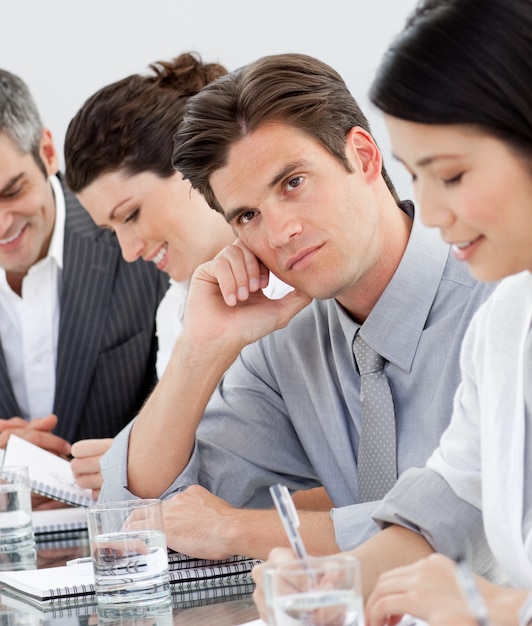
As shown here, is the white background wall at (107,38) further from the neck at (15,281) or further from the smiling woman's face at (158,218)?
the smiling woman's face at (158,218)

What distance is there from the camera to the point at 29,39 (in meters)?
4.01

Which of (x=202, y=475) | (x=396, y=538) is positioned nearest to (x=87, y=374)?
(x=202, y=475)

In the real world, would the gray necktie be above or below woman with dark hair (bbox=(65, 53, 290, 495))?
below

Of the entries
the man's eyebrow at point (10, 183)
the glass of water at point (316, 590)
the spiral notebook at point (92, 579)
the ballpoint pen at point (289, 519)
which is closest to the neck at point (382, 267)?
the spiral notebook at point (92, 579)

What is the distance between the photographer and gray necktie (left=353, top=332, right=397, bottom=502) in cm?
189

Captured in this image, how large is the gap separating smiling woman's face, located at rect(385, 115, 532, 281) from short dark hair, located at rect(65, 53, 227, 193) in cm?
154

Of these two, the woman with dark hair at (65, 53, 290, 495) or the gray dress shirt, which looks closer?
the gray dress shirt

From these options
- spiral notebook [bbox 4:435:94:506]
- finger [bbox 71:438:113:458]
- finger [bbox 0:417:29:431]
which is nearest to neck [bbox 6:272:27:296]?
finger [bbox 0:417:29:431]

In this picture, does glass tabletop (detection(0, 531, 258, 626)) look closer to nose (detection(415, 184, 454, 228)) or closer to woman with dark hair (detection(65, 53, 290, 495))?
nose (detection(415, 184, 454, 228))

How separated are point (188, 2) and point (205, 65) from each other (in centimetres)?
123

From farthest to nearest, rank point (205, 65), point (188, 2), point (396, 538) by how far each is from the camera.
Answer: point (188, 2) → point (205, 65) → point (396, 538)

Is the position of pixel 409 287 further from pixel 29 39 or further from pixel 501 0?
pixel 29 39

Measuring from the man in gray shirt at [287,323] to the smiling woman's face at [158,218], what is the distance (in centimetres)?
50

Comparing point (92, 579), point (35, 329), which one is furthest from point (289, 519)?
point (35, 329)
